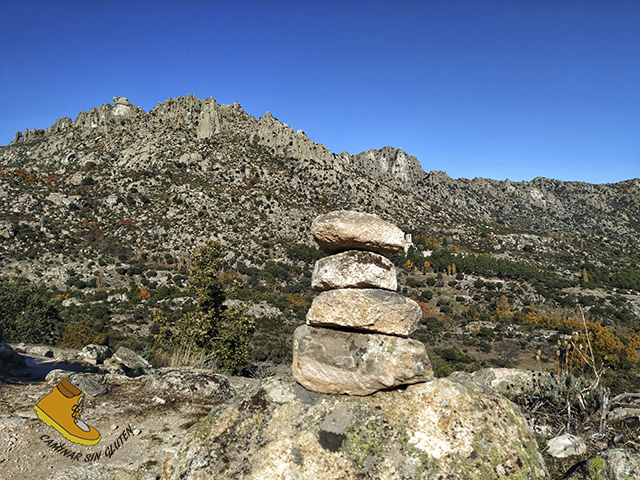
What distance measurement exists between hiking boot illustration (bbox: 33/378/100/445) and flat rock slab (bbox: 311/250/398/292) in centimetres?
567

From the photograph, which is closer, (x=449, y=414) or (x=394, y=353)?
(x=449, y=414)

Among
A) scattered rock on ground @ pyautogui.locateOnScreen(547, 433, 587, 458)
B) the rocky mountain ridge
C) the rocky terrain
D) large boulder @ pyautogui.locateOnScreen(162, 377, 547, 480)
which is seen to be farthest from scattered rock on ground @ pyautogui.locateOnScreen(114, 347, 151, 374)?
the rocky mountain ridge

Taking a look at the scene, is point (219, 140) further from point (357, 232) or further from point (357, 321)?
point (357, 321)

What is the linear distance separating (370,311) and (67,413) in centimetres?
726

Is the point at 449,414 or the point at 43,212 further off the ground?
the point at 43,212

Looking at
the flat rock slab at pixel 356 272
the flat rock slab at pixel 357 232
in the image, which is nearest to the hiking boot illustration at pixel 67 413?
the flat rock slab at pixel 356 272

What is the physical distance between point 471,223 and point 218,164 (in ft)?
236

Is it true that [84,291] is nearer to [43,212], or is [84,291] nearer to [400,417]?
[43,212]

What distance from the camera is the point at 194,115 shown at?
8894 cm

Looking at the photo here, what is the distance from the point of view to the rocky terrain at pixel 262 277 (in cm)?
543

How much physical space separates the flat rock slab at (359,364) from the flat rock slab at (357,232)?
5.30 ft

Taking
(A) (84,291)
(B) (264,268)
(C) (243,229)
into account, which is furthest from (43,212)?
(B) (264,268)

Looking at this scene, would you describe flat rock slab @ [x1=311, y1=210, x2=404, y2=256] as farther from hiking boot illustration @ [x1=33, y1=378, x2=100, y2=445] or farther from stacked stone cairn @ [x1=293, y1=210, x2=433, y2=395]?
hiking boot illustration @ [x1=33, y1=378, x2=100, y2=445]

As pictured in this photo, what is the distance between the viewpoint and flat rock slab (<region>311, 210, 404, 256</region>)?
19.7ft
